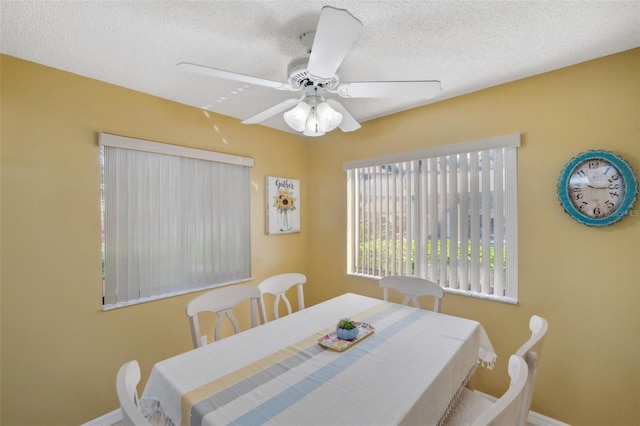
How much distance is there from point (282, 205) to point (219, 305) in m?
1.53

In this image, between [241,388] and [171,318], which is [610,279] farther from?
[171,318]

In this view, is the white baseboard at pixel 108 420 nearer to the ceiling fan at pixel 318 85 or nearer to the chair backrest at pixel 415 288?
the chair backrest at pixel 415 288

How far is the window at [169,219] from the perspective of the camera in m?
2.08

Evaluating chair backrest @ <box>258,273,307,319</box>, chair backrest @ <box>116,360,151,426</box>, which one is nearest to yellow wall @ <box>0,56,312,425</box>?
chair backrest @ <box>258,273,307,319</box>

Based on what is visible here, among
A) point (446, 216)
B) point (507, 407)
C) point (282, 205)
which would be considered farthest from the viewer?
point (282, 205)

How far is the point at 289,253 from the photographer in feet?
10.8

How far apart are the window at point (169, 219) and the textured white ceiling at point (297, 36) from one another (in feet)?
1.94

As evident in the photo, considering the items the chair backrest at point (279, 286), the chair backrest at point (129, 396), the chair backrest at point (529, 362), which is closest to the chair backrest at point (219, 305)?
the chair backrest at point (279, 286)

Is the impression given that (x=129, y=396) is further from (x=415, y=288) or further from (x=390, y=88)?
(x=415, y=288)

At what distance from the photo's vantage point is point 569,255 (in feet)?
6.12

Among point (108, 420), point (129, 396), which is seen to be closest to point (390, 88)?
point (129, 396)

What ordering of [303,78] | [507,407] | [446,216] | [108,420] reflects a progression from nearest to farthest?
[507,407] → [303,78] → [108,420] → [446,216]

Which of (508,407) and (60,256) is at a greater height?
(60,256)

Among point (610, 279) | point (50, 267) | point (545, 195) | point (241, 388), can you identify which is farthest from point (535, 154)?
point (50, 267)
